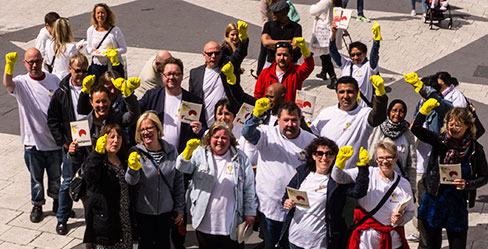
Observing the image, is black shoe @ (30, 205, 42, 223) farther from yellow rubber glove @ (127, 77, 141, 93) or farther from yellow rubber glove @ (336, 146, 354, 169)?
yellow rubber glove @ (336, 146, 354, 169)

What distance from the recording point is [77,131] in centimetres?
745

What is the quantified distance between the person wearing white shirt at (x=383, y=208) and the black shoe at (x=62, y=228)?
355 centimetres

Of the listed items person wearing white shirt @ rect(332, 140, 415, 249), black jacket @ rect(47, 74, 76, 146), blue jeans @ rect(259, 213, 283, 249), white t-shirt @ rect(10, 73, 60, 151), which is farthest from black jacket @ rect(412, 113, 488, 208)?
white t-shirt @ rect(10, 73, 60, 151)

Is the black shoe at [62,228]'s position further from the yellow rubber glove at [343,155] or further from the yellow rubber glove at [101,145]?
the yellow rubber glove at [343,155]

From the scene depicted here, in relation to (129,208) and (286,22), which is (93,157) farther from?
(286,22)

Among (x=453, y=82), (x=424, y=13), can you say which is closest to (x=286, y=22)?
(x=453, y=82)

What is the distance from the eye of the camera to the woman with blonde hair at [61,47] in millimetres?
10570

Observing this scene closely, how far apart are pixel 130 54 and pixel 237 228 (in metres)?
9.05

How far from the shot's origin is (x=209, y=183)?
23.0 feet

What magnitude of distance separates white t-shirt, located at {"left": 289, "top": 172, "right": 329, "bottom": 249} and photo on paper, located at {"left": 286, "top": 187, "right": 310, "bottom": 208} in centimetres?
9

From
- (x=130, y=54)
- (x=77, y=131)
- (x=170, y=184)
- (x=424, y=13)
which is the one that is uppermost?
(x=424, y=13)

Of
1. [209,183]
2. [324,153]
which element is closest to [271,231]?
[209,183]

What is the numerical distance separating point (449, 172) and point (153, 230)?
297cm

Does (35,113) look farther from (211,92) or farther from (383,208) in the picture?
(383,208)
